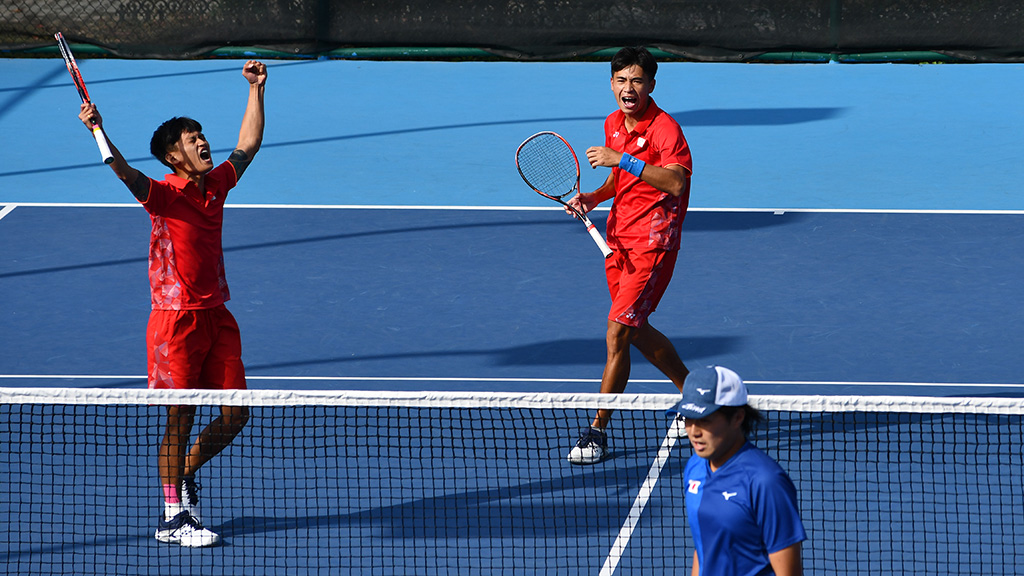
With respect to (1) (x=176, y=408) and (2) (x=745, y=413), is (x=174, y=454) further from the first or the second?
(2) (x=745, y=413)

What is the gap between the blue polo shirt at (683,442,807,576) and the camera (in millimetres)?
3623

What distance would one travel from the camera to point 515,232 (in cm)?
1129

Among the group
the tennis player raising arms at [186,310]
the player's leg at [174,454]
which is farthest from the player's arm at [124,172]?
the player's leg at [174,454]

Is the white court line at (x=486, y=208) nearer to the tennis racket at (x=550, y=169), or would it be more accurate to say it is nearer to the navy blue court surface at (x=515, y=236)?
the navy blue court surface at (x=515, y=236)

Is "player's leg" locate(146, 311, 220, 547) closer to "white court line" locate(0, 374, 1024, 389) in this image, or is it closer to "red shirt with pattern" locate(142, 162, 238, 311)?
"red shirt with pattern" locate(142, 162, 238, 311)

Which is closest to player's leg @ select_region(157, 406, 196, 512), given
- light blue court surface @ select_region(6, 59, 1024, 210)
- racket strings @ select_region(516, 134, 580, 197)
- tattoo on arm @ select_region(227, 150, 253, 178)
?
tattoo on arm @ select_region(227, 150, 253, 178)

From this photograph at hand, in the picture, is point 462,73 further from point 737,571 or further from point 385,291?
point 737,571

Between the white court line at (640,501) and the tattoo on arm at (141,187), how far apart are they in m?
2.52

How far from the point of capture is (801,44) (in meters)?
18.4

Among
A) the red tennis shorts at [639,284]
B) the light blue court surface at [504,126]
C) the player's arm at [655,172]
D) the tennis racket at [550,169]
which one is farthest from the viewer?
the light blue court surface at [504,126]

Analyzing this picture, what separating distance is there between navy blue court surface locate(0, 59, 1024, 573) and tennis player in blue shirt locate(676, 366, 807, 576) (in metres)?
2.29

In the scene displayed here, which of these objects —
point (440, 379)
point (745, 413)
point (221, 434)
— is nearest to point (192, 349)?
point (221, 434)

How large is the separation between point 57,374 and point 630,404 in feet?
15.1

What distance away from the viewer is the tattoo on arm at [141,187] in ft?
18.4
